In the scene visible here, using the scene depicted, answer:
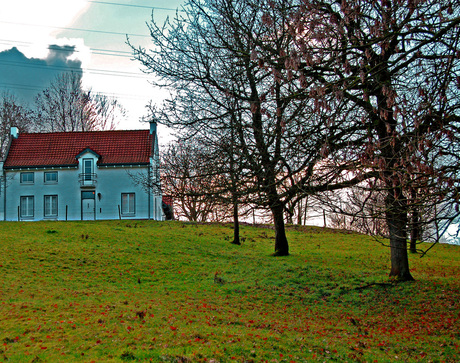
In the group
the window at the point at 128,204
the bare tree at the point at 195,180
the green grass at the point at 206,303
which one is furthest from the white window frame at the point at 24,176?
the bare tree at the point at 195,180

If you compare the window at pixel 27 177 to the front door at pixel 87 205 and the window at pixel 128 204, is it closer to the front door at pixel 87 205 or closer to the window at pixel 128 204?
the front door at pixel 87 205

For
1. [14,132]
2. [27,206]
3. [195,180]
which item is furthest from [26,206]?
[195,180]

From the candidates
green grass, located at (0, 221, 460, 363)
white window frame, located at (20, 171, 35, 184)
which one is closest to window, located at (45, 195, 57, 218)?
white window frame, located at (20, 171, 35, 184)

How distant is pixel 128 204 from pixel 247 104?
94.4ft

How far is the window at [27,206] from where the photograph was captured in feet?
132

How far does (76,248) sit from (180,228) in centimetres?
1097

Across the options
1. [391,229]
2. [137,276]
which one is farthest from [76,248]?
[391,229]

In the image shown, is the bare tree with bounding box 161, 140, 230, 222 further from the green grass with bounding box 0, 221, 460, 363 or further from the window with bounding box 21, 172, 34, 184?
the window with bounding box 21, 172, 34, 184

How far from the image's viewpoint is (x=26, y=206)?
132 ft

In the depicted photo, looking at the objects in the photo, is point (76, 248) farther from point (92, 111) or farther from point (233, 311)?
point (92, 111)

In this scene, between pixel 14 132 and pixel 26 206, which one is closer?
pixel 26 206

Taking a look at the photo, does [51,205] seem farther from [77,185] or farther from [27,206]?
[77,185]

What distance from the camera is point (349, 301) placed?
43.6 feet

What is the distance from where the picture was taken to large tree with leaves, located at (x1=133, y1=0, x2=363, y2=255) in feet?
32.5
